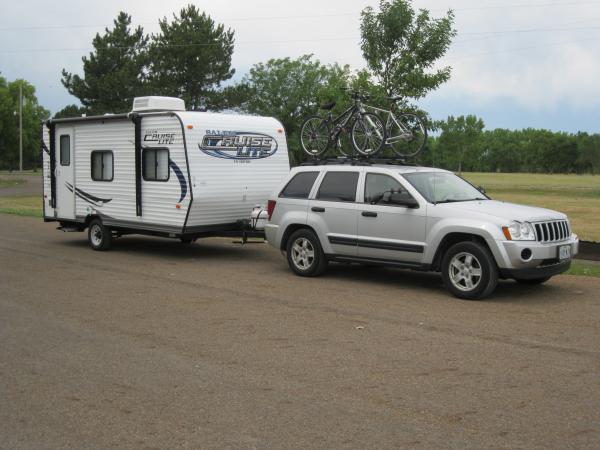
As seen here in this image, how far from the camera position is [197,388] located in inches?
224

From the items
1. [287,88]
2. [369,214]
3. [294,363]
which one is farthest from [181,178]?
[287,88]

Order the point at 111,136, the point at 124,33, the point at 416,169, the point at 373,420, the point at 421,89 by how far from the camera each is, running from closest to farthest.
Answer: the point at 373,420, the point at 416,169, the point at 111,136, the point at 421,89, the point at 124,33

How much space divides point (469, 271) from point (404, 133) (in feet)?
11.2

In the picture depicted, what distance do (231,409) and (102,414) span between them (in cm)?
90

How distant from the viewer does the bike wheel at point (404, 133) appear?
39.4 feet

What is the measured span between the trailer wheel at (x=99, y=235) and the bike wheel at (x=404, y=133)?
6.21 m

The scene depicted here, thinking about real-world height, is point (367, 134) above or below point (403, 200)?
above

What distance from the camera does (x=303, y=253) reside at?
11.5m

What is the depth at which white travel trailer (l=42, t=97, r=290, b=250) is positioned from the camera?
13.3 m

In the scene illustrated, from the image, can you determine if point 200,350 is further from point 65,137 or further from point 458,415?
point 65,137

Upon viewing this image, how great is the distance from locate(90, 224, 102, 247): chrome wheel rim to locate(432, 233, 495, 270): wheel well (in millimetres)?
7886

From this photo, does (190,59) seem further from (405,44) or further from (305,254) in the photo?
(305,254)

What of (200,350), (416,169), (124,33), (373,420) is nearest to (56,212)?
(416,169)

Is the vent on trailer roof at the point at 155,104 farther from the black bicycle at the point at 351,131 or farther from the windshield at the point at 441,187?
the windshield at the point at 441,187
